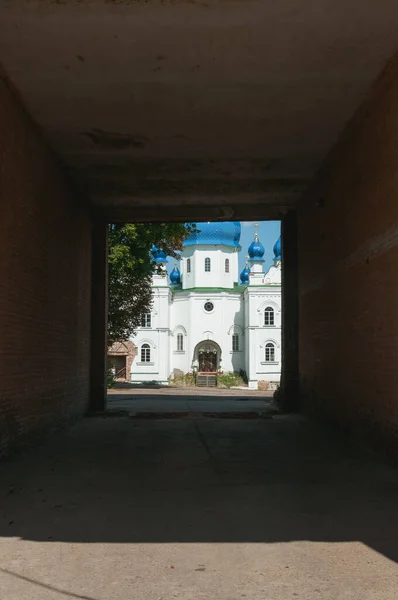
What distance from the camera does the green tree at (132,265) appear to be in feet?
64.4

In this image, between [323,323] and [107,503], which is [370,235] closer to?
[323,323]

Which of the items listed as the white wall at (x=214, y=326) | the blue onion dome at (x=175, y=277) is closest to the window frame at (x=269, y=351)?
the white wall at (x=214, y=326)

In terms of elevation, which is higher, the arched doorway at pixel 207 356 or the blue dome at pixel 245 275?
the blue dome at pixel 245 275

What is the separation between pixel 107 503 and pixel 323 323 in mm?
6262

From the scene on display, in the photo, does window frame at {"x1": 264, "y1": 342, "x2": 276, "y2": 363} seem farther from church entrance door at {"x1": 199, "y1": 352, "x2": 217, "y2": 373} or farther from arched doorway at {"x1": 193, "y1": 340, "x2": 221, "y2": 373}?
church entrance door at {"x1": 199, "y1": 352, "x2": 217, "y2": 373}

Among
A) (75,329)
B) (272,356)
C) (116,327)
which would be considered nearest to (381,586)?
(75,329)

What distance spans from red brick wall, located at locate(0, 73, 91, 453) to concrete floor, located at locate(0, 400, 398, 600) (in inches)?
33.1

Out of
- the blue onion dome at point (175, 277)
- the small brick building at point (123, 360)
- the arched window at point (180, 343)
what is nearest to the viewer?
the small brick building at point (123, 360)

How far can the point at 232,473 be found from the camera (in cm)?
728

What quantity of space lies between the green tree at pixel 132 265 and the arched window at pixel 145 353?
89.6ft

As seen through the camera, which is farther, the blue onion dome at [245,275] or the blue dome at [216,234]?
the blue onion dome at [245,275]

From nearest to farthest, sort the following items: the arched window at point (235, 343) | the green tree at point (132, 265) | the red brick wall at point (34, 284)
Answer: the red brick wall at point (34, 284)
the green tree at point (132, 265)
the arched window at point (235, 343)

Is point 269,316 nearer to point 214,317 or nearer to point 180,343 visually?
point 214,317

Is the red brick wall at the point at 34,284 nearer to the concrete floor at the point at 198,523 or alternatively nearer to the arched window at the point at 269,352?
the concrete floor at the point at 198,523
